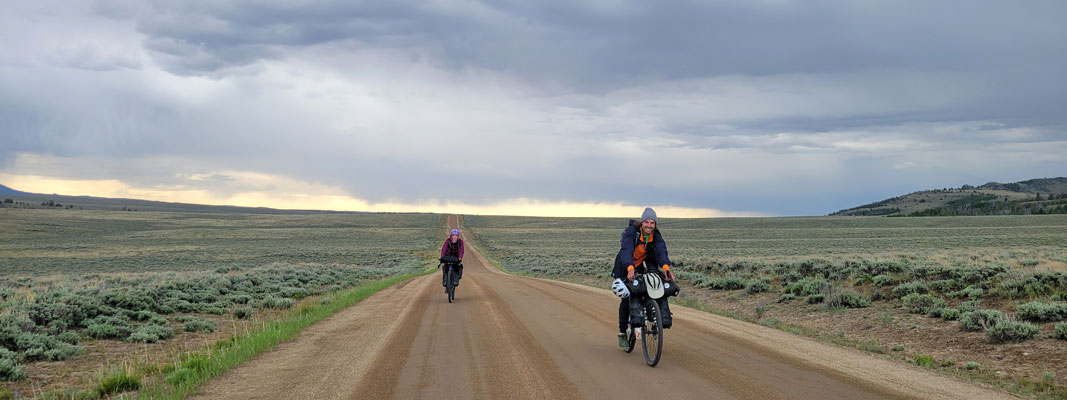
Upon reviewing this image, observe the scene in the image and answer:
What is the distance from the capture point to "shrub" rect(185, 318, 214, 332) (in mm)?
12586

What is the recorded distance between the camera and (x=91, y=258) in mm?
55469

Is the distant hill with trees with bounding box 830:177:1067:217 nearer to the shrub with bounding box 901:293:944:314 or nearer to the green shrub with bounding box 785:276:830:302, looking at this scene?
the green shrub with bounding box 785:276:830:302

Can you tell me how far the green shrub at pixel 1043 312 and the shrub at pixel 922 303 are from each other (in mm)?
1669

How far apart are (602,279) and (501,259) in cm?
3484

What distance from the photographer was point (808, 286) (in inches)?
625

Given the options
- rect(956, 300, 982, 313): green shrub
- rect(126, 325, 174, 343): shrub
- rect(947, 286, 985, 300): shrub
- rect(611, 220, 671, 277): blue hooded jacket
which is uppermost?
rect(611, 220, 671, 277): blue hooded jacket

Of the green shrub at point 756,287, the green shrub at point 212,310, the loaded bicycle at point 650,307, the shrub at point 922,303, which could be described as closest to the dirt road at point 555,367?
the loaded bicycle at point 650,307

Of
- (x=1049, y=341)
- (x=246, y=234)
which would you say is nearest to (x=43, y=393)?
(x=1049, y=341)

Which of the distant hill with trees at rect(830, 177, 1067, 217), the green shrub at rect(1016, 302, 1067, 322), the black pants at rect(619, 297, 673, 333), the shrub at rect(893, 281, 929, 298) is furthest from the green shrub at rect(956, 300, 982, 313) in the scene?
the distant hill with trees at rect(830, 177, 1067, 217)

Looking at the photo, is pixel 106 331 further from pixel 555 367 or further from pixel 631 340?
pixel 631 340

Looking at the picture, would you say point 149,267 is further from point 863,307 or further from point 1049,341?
point 1049,341

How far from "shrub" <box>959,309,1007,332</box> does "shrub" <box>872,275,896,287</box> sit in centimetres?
408

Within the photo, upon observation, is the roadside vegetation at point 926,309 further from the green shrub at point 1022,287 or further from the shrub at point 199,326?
the shrub at point 199,326

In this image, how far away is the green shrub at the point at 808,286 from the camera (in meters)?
15.7
